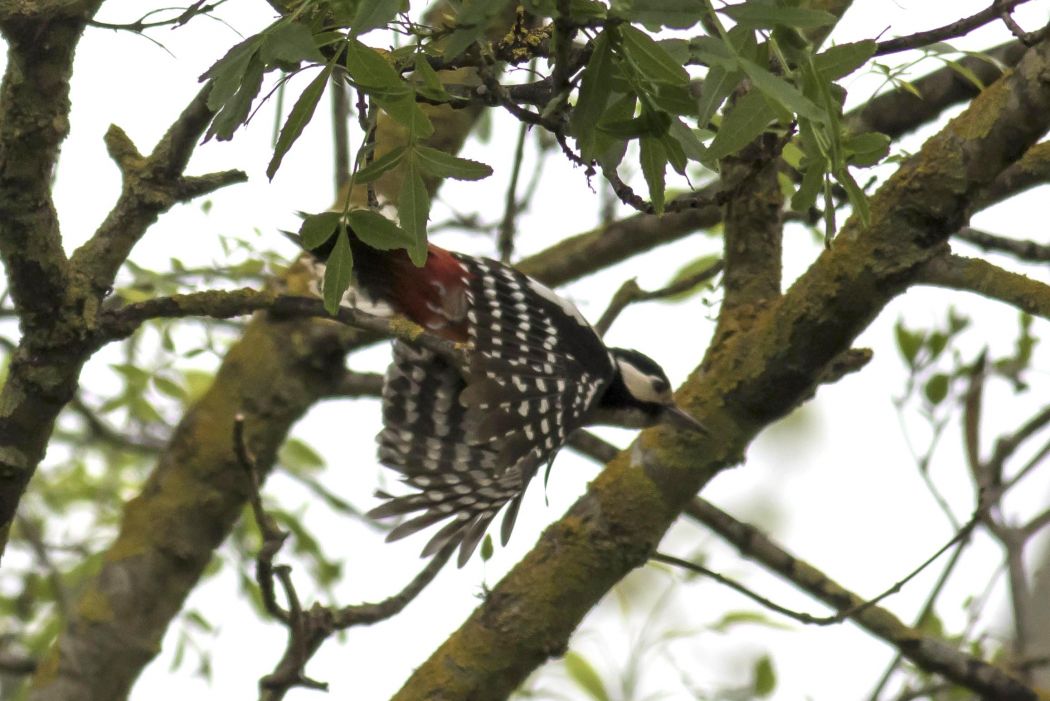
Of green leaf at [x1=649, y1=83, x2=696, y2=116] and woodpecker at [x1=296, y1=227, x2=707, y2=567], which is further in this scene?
woodpecker at [x1=296, y1=227, x2=707, y2=567]

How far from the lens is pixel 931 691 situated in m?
3.28

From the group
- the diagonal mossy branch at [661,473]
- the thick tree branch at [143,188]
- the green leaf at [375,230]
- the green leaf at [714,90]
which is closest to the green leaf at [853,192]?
the green leaf at [714,90]

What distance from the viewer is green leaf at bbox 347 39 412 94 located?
1406 millimetres

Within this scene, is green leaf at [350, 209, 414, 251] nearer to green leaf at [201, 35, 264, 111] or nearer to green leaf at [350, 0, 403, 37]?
green leaf at [201, 35, 264, 111]

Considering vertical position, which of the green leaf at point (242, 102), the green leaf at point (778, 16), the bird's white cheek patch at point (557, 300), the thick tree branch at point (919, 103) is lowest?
the green leaf at point (242, 102)

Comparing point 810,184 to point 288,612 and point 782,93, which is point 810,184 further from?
point 288,612

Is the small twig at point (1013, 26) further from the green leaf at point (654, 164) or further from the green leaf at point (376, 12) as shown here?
the green leaf at point (376, 12)

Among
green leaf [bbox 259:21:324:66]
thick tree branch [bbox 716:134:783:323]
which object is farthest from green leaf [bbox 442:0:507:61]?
thick tree branch [bbox 716:134:783:323]

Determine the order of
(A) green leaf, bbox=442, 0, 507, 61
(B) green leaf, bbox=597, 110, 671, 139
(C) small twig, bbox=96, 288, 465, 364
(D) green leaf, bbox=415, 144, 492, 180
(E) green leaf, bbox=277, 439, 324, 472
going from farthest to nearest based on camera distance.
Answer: (E) green leaf, bbox=277, 439, 324, 472 < (C) small twig, bbox=96, 288, 465, 364 < (D) green leaf, bbox=415, 144, 492, 180 < (B) green leaf, bbox=597, 110, 671, 139 < (A) green leaf, bbox=442, 0, 507, 61

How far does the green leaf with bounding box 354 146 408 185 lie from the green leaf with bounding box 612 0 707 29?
387 mm

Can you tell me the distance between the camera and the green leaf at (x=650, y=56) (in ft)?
4.38

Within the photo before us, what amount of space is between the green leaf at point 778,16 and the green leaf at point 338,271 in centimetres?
55

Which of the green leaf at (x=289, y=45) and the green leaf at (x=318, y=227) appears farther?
the green leaf at (x=318, y=227)

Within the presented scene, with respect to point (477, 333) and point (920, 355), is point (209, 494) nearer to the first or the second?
point (477, 333)
